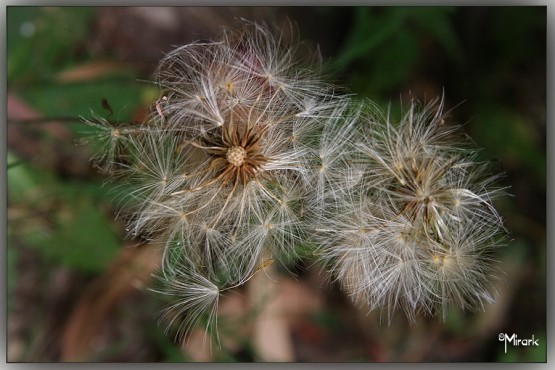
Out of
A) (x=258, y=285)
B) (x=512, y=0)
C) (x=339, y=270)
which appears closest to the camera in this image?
(x=339, y=270)

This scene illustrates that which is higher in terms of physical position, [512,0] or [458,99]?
[512,0]

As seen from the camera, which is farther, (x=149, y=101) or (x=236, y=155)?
(x=149, y=101)

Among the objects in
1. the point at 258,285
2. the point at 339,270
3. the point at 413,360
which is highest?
the point at 339,270

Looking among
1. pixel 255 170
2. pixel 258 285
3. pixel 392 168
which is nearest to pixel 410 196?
pixel 392 168

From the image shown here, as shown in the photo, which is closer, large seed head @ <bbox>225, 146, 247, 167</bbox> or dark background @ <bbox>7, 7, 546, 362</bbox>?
large seed head @ <bbox>225, 146, 247, 167</bbox>

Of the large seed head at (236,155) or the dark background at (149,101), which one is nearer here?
the large seed head at (236,155)

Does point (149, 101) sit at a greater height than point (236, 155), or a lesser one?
greater

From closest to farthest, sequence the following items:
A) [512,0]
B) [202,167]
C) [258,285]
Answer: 1. [202,167]
2. [512,0]
3. [258,285]

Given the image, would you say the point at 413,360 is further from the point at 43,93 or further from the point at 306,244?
the point at 43,93
